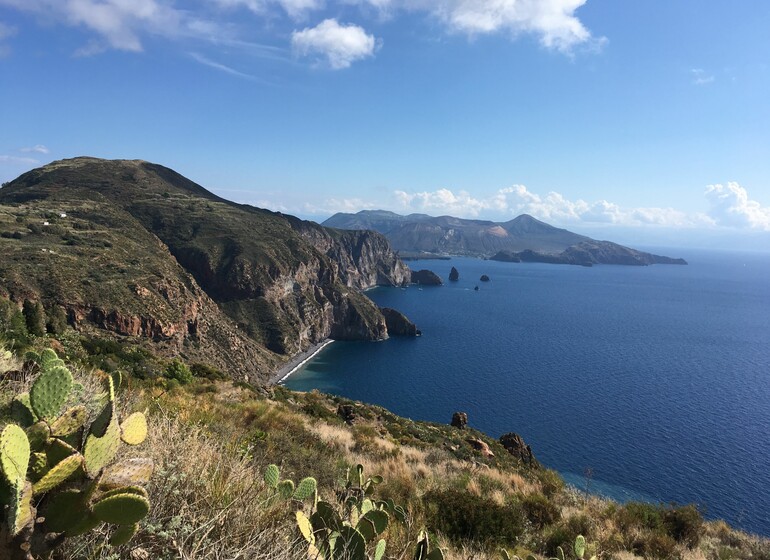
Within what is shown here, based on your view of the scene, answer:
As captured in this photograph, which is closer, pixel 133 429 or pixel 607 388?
pixel 133 429

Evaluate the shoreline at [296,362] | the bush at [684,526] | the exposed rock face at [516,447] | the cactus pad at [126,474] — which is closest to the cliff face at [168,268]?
the shoreline at [296,362]

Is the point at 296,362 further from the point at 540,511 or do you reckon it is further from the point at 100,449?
the point at 100,449

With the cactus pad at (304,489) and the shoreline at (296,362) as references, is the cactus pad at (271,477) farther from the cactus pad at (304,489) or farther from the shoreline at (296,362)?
the shoreline at (296,362)

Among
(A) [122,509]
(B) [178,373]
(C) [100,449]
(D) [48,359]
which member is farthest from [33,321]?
(A) [122,509]

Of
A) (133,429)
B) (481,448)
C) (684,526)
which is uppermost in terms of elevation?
(133,429)

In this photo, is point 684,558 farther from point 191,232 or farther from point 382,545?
point 191,232

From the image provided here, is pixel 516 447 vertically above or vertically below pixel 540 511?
below
